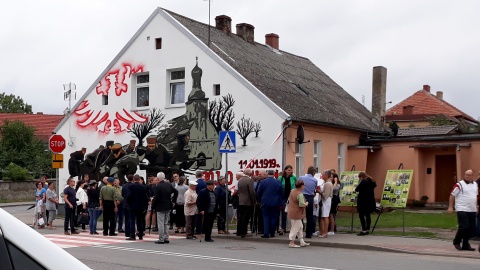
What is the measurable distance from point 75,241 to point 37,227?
6.10m

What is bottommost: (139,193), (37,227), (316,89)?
(37,227)

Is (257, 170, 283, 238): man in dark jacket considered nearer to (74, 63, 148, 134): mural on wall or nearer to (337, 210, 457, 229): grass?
(337, 210, 457, 229): grass

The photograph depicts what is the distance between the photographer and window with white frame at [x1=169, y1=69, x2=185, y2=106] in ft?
95.3

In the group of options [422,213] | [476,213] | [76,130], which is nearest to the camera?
[476,213]

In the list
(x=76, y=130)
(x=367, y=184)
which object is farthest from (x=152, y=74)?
(x=367, y=184)

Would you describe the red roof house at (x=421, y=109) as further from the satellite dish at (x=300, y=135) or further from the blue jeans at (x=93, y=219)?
the blue jeans at (x=93, y=219)

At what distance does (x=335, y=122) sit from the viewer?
28.6m

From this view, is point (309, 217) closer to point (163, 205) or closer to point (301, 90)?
point (163, 205)

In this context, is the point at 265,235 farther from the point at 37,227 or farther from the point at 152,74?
the point at 152,74

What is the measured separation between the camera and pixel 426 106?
72938 mm

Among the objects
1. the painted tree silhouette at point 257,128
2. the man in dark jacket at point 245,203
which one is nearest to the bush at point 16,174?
the painted tree silhouette at point 257,128

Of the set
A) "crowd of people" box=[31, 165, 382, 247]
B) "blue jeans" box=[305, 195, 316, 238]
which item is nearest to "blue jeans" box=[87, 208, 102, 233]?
"crowd of people" box=[31, 165, 382, 247]

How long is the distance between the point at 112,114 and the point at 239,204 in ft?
43.3

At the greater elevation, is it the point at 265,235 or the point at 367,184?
the point at 367,184
